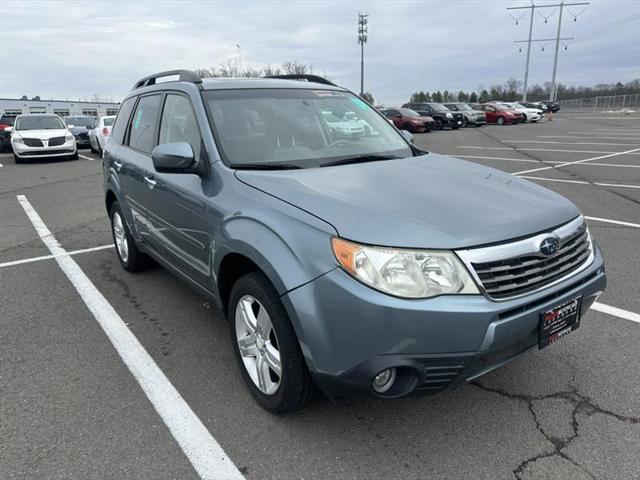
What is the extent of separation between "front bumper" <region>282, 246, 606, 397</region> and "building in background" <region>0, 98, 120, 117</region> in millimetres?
56134

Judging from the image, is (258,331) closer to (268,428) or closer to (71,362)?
(268,428)

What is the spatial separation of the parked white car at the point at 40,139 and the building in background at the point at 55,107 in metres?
38.3

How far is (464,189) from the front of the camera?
2752 millimetres

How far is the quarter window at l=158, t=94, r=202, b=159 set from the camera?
3.36m

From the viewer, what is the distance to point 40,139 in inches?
637

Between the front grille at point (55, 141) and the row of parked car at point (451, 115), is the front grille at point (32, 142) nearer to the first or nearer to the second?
the front grille at point (55, 141)

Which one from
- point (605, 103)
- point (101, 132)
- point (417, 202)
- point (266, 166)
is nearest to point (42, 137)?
point (101, 132)

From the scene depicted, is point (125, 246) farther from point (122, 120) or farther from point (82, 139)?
point (82, 139)

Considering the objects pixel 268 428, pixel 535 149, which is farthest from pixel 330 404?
pixel 535 149

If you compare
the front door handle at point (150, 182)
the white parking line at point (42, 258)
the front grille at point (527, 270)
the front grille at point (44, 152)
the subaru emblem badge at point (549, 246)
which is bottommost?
the white parking line at point (42, 258)

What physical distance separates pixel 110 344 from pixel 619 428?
332cm

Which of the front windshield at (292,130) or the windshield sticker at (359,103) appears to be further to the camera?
the windshield sticker at (359,103)

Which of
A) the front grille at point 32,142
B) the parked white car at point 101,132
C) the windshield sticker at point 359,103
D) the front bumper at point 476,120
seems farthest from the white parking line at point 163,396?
the front bumper at point 476,120

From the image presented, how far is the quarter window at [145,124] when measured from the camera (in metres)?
4.17
